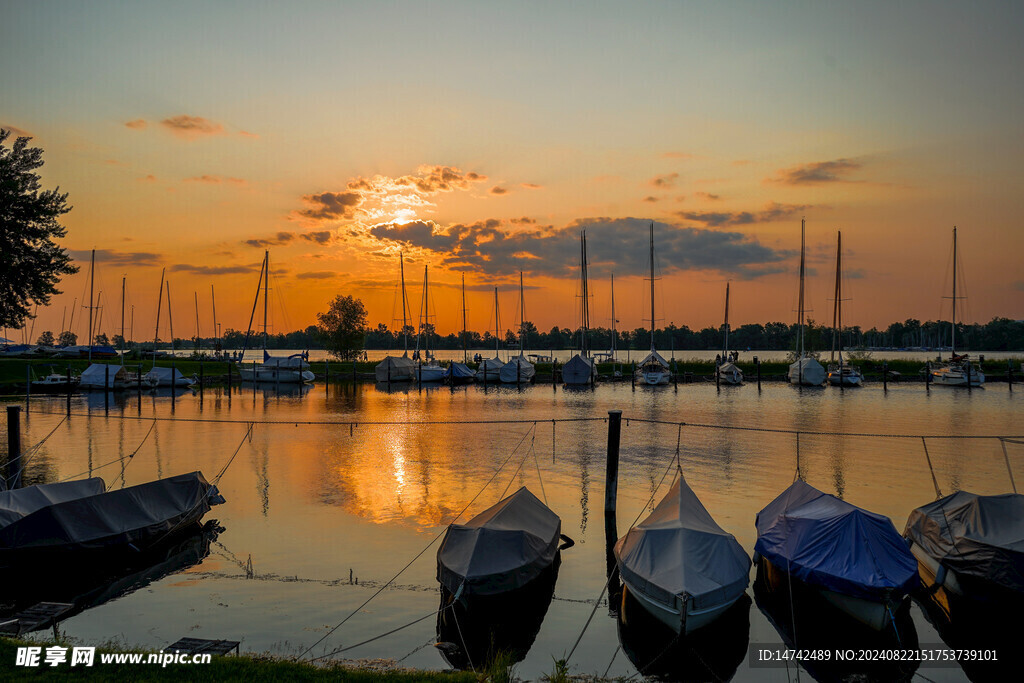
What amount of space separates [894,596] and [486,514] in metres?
9.33

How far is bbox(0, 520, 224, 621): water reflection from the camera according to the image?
14.8m

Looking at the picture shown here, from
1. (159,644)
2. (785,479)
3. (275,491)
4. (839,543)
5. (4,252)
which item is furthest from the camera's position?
(4,252)

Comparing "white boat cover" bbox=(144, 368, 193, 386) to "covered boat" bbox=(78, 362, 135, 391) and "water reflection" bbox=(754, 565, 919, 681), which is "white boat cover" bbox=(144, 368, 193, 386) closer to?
"covered boat" bbox=(78, 362, 135, 391)

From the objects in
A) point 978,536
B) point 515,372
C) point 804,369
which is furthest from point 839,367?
point 978,536

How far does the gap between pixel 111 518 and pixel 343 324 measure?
107 metres

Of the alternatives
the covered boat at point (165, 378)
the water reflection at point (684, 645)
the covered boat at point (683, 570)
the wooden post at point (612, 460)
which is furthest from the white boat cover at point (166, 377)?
the water reflection at point (684, 645)

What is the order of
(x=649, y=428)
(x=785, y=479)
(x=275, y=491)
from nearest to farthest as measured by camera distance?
(x=275, y=491), (x=785, y=479), (x=649, y=428)

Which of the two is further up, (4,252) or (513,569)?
(4,252)

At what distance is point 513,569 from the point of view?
14.4m

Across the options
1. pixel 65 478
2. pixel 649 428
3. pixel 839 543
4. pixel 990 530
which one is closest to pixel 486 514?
pixel 839 543

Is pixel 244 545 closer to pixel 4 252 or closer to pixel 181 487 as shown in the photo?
pixel 181 487

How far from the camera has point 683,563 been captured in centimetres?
1327

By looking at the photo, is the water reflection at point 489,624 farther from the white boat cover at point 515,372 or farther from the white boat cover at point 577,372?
the white boat cover at point 515,372

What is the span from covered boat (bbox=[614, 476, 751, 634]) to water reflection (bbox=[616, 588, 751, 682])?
42 centimetres
